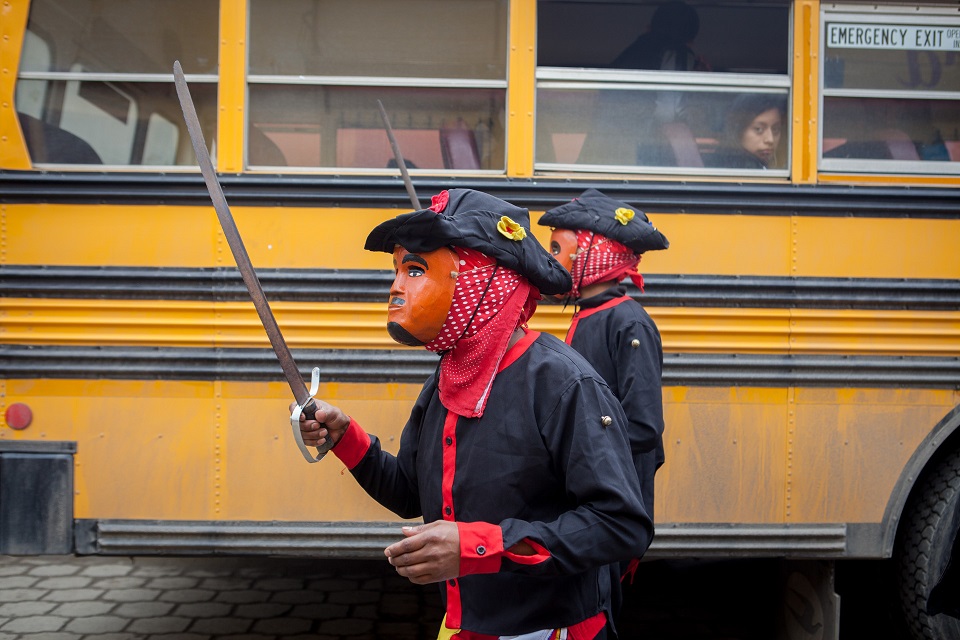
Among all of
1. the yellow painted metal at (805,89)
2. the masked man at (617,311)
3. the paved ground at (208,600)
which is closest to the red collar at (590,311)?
the masked man at (617,311)

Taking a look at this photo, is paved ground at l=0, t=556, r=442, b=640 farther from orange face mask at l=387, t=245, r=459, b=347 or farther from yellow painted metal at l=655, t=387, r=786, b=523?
orange face mask at l=387, t=245, r=459, b=347

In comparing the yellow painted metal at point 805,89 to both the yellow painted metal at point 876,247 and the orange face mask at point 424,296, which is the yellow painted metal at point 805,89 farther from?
the orange face mask at point 424,296

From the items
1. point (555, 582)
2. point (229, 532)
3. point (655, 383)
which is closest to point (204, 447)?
point (229, 532)

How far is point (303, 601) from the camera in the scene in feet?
14.3

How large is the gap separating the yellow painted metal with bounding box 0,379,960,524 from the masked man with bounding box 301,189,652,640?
1482 millimetres

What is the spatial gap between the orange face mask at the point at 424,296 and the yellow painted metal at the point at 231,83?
1725 millimetres

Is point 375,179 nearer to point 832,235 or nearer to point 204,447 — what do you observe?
point 204,447

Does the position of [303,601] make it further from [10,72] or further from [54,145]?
[10,72]

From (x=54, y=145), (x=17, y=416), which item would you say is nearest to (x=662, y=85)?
(x=54, y=145)

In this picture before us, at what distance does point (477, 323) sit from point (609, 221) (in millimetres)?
1254

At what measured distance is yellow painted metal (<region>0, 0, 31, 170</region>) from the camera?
10.3 feet

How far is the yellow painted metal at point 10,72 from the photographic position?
10.3 ft

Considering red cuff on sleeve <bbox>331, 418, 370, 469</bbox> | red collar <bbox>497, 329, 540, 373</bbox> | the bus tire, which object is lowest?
the bus tire

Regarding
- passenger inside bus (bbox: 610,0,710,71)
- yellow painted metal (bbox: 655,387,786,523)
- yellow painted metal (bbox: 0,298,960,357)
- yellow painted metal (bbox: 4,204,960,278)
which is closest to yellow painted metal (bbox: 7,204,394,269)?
yellow painted metal (bbox: 4,204,960,278)
